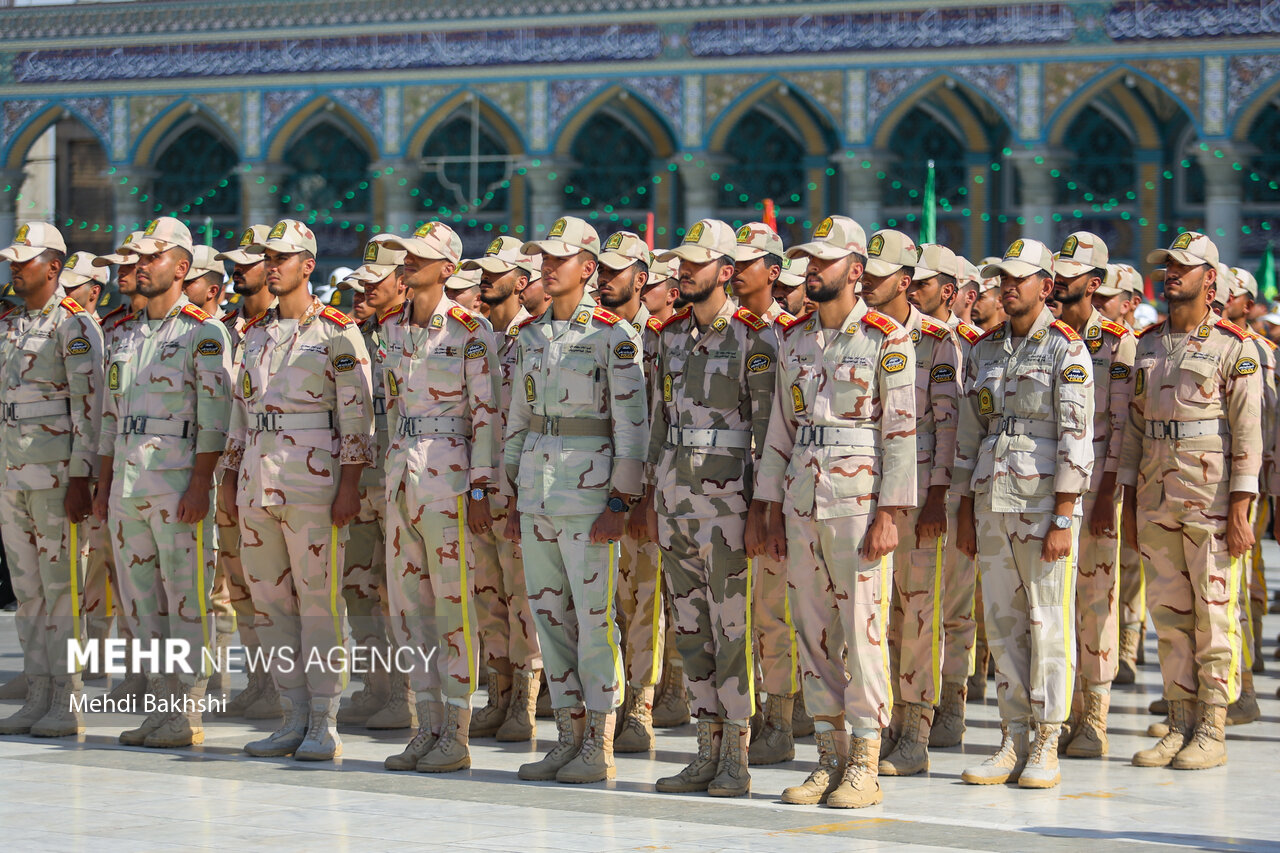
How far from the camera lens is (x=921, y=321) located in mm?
7977

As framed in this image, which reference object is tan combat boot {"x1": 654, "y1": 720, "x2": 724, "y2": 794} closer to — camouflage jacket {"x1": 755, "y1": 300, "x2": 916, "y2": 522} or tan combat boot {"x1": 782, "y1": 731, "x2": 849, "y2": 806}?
tan combat boot {"x1": 782, "y1": 731, "x2": 849, "y2": 806}

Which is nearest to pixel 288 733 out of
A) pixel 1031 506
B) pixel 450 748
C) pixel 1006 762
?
pixel 450 748

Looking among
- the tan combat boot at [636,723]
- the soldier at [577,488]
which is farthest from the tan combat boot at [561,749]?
the tan combat boot at [636,723]

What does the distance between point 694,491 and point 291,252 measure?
1876mm

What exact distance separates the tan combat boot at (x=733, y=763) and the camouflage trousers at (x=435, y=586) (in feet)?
3.36

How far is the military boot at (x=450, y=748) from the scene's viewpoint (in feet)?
24.0

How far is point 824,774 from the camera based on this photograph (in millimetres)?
6816

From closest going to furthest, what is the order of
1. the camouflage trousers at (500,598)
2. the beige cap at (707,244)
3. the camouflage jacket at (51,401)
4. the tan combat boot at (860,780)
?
the tan combat boot at (860,780) → the beige cap at (707,244) → the camouflage jacket at (51,401) → the camouflage trousers at (500,598)

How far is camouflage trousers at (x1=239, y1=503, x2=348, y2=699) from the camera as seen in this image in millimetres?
7594

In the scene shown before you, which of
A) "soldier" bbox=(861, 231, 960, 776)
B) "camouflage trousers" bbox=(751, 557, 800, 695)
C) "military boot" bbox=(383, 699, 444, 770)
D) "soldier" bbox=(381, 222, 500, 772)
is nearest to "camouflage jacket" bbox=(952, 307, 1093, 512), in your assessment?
"soldier" bbox=(861, 231, 960, 776)

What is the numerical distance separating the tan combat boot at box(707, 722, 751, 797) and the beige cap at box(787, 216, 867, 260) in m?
1.67

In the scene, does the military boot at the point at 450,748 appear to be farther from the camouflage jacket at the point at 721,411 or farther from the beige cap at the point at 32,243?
the beige cap at the point at 32,243

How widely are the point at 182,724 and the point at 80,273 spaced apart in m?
2.76

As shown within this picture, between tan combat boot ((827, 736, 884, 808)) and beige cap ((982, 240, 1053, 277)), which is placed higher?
beige cap ((982, 240, 1053, 277))
